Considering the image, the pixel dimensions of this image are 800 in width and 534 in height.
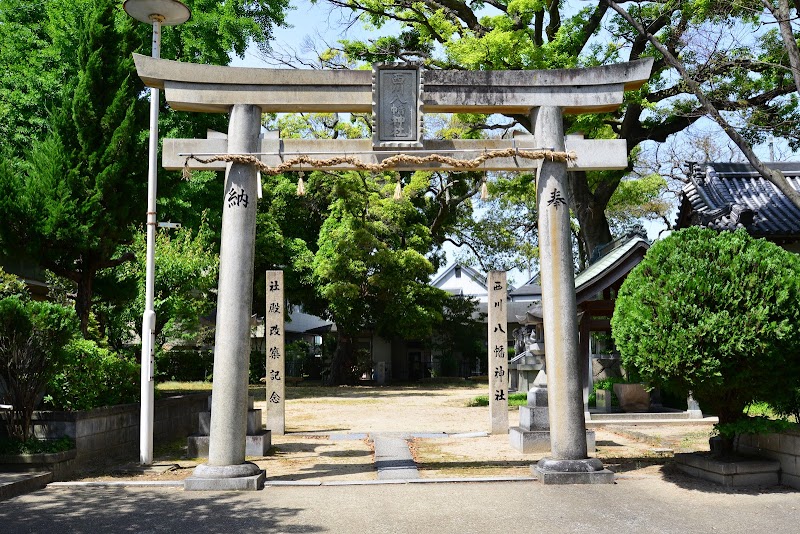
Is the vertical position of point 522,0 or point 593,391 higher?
point 522,0

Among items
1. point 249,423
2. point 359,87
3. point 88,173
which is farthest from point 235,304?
point 88,173

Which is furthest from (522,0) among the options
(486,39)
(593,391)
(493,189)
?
(593,391)

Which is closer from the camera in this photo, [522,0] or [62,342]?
[62,342]

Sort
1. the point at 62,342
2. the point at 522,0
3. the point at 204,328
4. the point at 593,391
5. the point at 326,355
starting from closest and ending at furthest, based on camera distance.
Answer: the point at 62,342
the point at 593,391
the point at 522,0
the point at 204,328
the point at 326,355

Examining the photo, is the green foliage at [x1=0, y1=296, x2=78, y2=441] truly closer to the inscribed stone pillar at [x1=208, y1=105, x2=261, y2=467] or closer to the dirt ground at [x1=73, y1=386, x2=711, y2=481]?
the dirt ground at [x1=73, y1=386, x2=711, y2=481]

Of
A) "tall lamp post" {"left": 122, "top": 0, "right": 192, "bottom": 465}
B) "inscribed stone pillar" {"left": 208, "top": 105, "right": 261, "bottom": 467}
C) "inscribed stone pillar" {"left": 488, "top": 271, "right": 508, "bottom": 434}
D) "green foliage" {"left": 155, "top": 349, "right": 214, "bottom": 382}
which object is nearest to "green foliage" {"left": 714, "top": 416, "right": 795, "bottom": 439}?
"inscribed stone pillar" {"left": 208, "top": 105, "right": 261, "bottom": 467}

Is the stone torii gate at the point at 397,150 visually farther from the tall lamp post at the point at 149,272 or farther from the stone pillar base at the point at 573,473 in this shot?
the tall lamp post at the point at 149,272

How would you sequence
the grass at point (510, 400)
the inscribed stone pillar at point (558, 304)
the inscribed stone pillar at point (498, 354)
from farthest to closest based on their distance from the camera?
the grass at point (510, 400) < the inscribed stone pillar at point (498, 354) < the inscribed stone pillar at point (558, 304)

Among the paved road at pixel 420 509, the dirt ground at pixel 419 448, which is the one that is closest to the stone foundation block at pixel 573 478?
the paved road at pixel 420 509

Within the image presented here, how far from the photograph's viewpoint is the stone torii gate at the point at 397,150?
8.93 meters

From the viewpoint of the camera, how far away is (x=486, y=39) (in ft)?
68.2

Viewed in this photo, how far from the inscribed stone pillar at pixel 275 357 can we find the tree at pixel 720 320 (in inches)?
328

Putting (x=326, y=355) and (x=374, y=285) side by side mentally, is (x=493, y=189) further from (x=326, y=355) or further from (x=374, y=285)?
(x=326, y=355)

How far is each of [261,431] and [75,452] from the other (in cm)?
326
